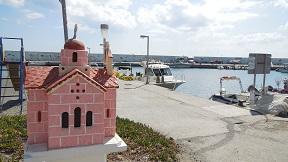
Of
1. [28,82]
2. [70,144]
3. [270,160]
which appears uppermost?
[28,82]

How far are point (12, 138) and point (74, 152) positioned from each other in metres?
4.30

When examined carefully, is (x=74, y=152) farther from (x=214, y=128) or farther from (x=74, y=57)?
(x=214, y=128)

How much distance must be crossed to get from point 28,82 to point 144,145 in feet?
14.1

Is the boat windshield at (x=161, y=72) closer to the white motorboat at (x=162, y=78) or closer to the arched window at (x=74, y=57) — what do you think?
the white motorboat at (x=162, y=78)

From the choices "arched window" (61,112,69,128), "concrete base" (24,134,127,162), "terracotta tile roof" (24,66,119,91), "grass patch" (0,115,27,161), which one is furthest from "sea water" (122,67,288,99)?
"arched window" (61,112,69,128)

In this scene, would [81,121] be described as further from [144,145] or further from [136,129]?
[136,129]

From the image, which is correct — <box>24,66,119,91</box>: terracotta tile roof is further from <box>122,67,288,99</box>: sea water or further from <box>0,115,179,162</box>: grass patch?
<box>122,67,288,99</box>: sea water

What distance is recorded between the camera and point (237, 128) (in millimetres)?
9234

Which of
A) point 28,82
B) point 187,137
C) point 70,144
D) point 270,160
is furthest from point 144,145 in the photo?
point 28,82

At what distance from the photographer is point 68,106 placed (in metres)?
3.27

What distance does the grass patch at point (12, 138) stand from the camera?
19.1 feet

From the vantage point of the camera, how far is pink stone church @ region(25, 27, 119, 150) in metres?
3.21

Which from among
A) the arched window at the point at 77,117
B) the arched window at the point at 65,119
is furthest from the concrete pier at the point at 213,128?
the arched window at the point at 65,119

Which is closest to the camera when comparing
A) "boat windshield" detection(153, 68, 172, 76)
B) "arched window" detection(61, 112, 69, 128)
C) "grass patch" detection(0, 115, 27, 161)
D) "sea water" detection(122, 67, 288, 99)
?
"arched window" detection(61, 112, 69, 128)
